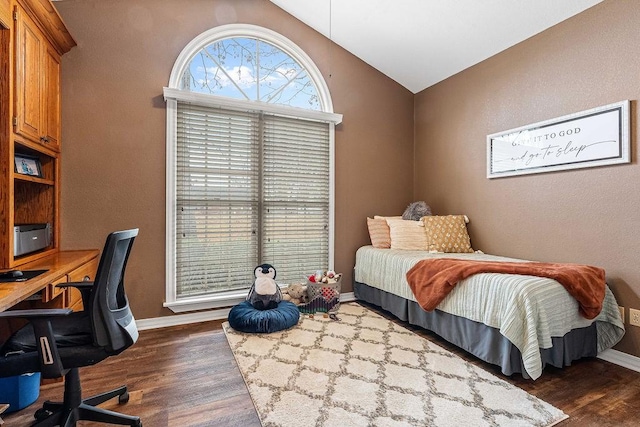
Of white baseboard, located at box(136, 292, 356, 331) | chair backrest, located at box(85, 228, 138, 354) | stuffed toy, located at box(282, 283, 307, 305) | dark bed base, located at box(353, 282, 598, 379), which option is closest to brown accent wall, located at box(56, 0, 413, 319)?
white baseboard, located at box(136, 292, 356, 331)

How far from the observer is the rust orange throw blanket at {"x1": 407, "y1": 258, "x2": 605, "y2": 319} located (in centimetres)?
213

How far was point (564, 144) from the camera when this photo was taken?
2674mm

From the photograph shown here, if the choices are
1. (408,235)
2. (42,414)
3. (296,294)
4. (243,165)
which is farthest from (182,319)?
(408,235)

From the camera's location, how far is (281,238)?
354 cm

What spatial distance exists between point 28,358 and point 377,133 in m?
3.65

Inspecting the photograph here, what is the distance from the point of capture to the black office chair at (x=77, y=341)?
4.27 ft

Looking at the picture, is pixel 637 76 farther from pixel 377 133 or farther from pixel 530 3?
pixel 377 133

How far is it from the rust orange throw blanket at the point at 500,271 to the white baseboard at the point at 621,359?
49 cm

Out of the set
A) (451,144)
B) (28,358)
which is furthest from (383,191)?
(28,358)

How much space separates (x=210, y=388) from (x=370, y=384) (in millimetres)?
963

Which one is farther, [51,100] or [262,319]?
[262,319]

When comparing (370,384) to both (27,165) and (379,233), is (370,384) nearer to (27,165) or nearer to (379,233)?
(379,233)

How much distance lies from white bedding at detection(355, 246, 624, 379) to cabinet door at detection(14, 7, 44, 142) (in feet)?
10.1

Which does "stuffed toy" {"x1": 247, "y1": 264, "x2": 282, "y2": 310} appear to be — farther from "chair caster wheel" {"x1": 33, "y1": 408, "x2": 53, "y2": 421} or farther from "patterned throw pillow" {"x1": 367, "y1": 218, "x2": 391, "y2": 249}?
"chair caster wheel" {"x1": 33, "y1": 408, "x2": 53, "y2": 421}
